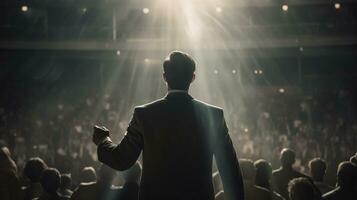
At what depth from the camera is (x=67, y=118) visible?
67.1 feet

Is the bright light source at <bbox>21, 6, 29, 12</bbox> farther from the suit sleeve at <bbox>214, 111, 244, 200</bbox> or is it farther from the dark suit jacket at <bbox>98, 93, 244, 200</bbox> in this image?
the suit sleeve at <bbox>214, 111, 244, 200</bbox>

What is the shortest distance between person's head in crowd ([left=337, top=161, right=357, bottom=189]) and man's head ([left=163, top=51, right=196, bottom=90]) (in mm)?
2353

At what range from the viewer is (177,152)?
2996 mm

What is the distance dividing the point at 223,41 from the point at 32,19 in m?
8.51

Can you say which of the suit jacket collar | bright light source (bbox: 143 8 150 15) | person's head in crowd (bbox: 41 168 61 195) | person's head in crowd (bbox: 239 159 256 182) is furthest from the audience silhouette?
bright light source (bbox: 143 8 150 15)

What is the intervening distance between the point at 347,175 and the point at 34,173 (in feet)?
8.92

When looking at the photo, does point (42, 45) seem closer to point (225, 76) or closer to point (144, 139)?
point (225, 76)

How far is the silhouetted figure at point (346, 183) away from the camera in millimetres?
4953

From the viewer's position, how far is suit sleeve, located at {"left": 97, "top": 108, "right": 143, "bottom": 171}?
295cm

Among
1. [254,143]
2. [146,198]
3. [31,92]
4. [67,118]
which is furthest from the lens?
[31,92]

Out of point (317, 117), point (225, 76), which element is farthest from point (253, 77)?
point (317, 117)

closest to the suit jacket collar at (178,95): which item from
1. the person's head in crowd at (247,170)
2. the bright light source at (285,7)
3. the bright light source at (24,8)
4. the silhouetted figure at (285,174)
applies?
the person's head in crowd at (247,170)

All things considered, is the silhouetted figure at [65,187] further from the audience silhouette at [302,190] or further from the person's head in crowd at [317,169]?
the person's head in crowd at [317,169]

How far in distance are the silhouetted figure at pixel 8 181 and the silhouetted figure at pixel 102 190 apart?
28.9 inches
